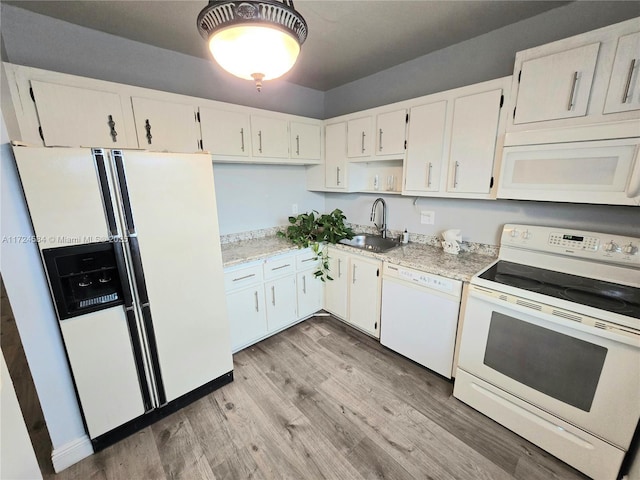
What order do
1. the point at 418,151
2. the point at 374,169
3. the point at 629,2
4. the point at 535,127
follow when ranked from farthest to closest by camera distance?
the point at 374,169 < the point at 418,151 < the point at 535,127 < the point at 629,2

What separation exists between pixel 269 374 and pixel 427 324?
4.35 feet

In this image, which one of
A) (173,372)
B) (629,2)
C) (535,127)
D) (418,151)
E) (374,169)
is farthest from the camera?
A: (374,169)

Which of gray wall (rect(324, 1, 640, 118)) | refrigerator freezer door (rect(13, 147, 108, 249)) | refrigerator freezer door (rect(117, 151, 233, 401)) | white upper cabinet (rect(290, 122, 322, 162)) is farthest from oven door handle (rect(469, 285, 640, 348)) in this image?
refrigerator freezer door (rect(13, 147, 108, 249))

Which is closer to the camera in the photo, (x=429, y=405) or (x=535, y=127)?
(x=535, y=127)

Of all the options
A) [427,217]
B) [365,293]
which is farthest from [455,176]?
[365,293]

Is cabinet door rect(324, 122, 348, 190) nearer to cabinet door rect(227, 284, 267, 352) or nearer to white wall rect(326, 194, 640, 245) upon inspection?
white wall rect(326, 194, 640, 245)

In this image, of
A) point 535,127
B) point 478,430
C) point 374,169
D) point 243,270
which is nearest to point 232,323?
point 243,270

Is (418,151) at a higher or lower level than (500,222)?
higher

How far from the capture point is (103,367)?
4.97 ft

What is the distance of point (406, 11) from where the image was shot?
1.71 metres

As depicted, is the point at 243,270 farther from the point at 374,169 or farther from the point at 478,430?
the point at 478,430

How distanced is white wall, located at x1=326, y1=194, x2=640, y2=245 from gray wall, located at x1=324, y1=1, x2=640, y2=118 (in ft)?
3.17

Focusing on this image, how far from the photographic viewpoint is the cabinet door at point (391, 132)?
7.55ft

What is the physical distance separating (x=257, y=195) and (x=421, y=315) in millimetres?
2005
